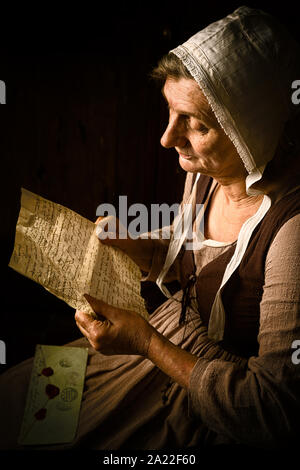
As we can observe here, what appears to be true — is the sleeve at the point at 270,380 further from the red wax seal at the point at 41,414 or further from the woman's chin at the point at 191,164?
the red wax seal at the point at 41,414

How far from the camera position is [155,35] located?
1.79m

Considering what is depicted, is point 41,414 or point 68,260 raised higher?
point 68,260

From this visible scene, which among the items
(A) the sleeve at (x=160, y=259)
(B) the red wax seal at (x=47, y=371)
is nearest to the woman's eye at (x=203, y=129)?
(A) the sleeve at (x=160, y=259)

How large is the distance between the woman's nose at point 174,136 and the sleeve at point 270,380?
365mm

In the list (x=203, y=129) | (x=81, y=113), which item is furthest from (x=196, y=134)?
(x=81, y=113)

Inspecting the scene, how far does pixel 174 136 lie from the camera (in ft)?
3.51

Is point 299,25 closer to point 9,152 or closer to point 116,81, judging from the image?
point 116,81

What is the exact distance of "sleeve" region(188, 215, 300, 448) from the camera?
892mm

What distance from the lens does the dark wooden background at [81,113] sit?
1763 mm

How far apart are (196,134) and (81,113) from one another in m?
1.07

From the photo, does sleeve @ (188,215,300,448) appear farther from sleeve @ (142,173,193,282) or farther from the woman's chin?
sleeve @ (142,173,193,282)

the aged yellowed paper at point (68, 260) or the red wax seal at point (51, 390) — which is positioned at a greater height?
the aged yellowed paper at point (68, 260)

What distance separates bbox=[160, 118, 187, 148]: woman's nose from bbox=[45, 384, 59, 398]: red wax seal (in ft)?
2.66

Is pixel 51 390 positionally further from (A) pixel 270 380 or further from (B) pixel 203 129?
(B) pixel 203 129
